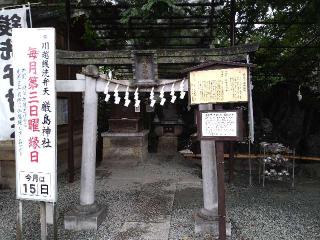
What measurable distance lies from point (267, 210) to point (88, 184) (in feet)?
13.2

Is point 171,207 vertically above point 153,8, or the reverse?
point 153,8

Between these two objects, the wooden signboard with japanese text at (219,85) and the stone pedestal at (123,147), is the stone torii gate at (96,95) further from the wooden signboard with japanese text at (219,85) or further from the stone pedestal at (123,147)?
the stone pedestal at (123,147)

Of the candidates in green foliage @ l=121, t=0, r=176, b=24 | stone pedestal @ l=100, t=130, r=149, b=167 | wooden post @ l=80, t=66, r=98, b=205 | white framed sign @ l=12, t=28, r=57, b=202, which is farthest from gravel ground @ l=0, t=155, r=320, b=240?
green foliage @ l=121, t=0, r=176, b=24

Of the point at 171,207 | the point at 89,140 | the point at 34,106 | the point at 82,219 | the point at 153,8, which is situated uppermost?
the point at 153,8

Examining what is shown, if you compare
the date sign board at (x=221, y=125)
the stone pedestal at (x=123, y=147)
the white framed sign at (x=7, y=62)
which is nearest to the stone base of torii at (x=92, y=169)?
the date sign board at (x=221, y=125)

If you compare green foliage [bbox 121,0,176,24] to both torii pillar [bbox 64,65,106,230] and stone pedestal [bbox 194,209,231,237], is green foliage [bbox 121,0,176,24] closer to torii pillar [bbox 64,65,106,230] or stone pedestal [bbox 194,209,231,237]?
torii pillar [bbox 64,65,106,230]

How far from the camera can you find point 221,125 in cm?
564

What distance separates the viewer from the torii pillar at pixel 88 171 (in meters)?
6.90

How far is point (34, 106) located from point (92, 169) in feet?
5.79

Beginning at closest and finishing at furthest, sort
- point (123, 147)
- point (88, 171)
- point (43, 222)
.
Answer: point (43, 222)
point (88, 171)
point (123, 147)

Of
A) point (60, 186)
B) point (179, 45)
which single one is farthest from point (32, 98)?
point (179, 45)

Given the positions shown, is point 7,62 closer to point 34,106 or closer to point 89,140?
point 34,106

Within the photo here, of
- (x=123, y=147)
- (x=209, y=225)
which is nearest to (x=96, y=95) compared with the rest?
(x=209, y=225)

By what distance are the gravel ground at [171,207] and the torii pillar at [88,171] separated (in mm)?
191
